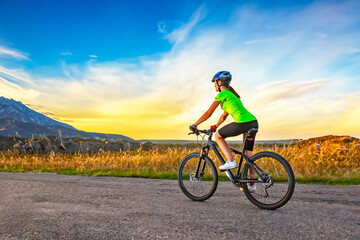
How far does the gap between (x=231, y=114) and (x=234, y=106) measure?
173mm

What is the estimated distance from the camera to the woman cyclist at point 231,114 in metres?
5.71

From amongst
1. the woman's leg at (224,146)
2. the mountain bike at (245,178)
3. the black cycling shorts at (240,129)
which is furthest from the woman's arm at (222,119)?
the black cycling shorts at (240,129)

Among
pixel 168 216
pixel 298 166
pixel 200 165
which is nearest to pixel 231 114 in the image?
pixel 200 165

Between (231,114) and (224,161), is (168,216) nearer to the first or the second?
(224,161)

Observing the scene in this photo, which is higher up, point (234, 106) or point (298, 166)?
point (234, 106)

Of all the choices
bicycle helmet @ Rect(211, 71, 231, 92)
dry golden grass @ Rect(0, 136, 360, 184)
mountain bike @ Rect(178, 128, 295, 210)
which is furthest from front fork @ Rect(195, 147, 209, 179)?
dry golden grass @ Rect(0, 136, 360, 184)

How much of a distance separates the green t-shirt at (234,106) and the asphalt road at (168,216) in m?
1.64

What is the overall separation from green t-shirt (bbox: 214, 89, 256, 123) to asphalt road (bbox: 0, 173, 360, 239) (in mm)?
1638

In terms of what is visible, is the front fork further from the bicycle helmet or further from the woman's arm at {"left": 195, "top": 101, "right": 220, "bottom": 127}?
the bicycle helmet

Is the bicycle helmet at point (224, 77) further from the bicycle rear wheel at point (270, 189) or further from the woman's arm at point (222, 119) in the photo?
the bicycle rear wheel at point (270, 189)

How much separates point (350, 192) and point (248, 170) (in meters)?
3.05

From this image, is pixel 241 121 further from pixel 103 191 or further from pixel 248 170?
pixel 103 191

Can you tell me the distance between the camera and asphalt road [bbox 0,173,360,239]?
12.8 feet

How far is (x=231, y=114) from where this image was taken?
5.84 metres
